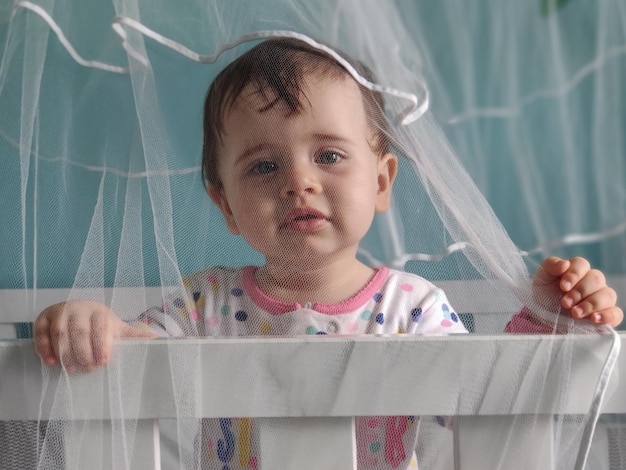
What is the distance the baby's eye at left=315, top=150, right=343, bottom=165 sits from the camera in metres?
0.89

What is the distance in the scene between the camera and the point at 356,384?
77cm

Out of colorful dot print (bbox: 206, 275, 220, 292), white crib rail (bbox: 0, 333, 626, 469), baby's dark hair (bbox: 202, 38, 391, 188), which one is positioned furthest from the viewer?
colorful dot print (bbox: 206, 275, 220, 292)

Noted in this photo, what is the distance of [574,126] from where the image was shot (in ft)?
3.08

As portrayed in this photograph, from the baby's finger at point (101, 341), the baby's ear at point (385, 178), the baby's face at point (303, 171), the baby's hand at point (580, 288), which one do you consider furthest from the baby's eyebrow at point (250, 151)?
the baby's hand at point (580, 288)

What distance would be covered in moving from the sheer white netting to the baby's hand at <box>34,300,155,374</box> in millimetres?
15

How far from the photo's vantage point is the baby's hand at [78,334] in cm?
79

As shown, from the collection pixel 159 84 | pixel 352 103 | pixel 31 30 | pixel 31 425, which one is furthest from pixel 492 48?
pixel 31 425

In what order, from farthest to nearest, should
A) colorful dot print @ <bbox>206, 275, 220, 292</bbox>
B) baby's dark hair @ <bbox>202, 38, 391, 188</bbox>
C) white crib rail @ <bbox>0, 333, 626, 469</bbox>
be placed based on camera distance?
1. colorful dot print @ <bbox>206, 275, 220, 292</bbox>
2. baby's dark hair @ <bbox>202, 38, 391, 188</bbox>
3. white crib rail @ <bbox>0, 333, 626, 469</bbox>

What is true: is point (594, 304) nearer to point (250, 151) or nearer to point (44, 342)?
point (250, 151)

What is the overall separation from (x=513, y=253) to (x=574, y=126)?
187 mm

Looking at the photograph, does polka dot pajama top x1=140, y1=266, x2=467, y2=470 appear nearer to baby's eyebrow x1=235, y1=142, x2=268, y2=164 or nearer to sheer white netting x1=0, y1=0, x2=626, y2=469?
sheer white netting x1=0, y1=0, x2=626, y2=469

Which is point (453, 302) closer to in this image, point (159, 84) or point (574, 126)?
point (574, 126)

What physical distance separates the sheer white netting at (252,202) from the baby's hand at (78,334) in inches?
0.6

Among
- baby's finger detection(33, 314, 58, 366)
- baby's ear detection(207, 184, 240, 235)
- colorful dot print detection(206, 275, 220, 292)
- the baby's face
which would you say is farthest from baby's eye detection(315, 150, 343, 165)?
baby's finger detection(33, 314, 58, 366)
